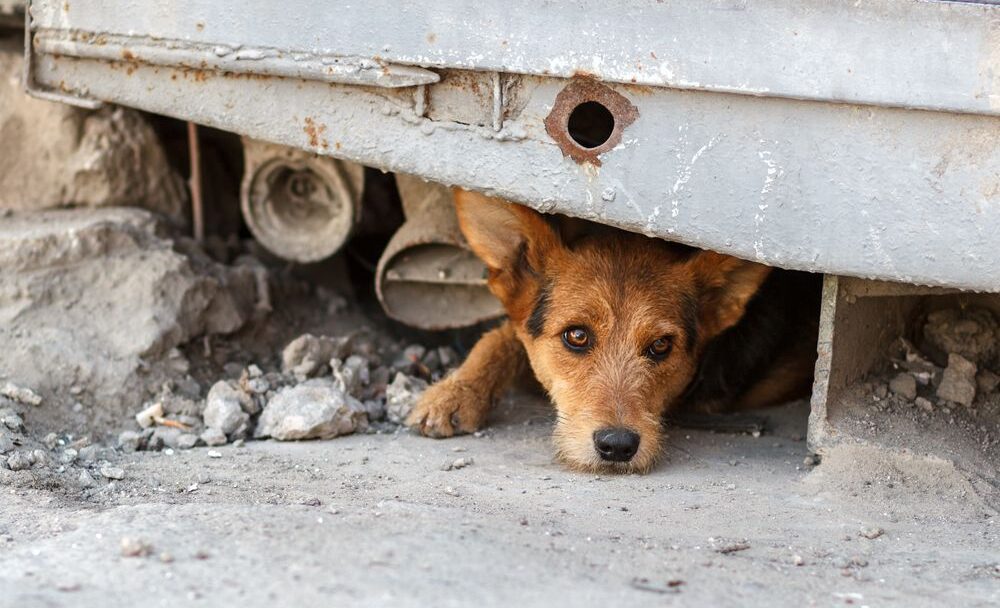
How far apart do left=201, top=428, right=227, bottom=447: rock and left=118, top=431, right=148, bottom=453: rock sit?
0.83 ft

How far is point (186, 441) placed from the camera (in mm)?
4781

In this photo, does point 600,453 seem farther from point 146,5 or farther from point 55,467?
point 146,5

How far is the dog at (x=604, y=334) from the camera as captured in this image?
4699 mm

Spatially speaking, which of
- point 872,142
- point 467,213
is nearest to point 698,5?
point 872,142

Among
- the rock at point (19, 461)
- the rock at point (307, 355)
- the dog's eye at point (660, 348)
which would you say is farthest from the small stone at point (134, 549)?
the dog's eye at point (660, 348)

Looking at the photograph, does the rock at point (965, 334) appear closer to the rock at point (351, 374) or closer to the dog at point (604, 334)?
the dog at point (604, 334)

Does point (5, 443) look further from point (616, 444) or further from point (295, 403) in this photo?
point (616, 444)

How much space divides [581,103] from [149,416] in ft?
7.87

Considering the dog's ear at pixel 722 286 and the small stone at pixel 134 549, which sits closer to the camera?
the small stone at pixel 134 549

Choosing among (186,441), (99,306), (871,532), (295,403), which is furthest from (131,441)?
(871,532)

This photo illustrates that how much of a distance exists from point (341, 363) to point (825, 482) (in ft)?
8.09

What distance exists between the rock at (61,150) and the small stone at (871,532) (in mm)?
4064

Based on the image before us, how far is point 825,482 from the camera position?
438cm

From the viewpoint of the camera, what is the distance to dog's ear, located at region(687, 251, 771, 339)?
16.6 feet
